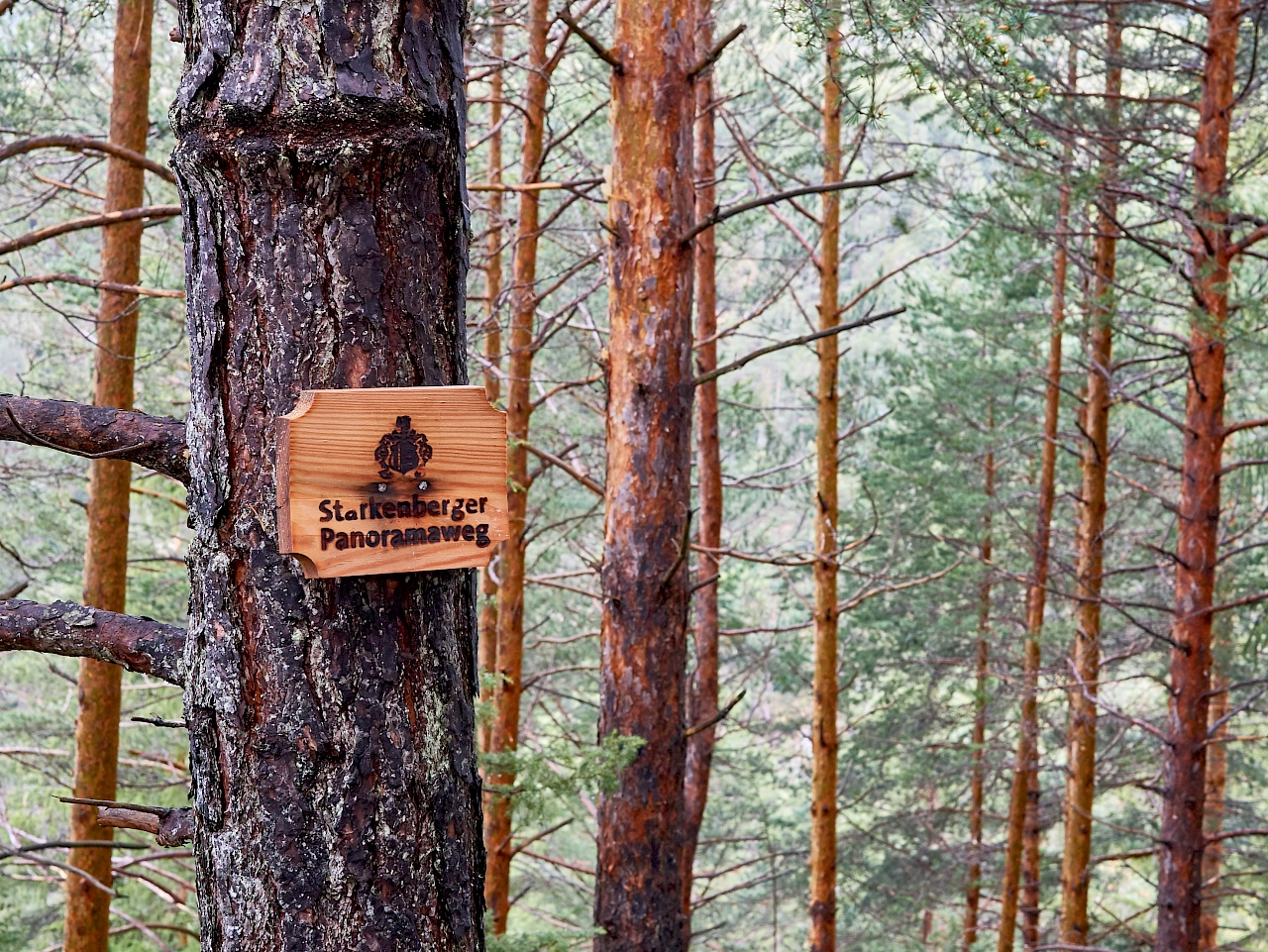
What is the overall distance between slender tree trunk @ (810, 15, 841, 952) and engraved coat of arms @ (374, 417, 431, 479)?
545cm

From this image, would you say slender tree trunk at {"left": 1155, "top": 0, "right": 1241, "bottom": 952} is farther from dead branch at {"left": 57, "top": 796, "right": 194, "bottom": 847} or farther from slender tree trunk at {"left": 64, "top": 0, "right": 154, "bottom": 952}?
dead branch at {"left": 57, "top": 796, "right": 194, "bottom": 847}

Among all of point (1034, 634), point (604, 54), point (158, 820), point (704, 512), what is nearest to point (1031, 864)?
point (1034, 634)

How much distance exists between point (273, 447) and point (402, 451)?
6.5 inches

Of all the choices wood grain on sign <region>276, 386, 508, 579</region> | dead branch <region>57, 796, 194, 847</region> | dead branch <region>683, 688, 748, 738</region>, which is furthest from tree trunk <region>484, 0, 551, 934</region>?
wood grain on sign <region>276, 386, 508, 579</region>

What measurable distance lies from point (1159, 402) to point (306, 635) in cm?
→ 1466

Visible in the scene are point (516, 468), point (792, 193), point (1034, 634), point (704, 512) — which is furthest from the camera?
point (1034, 634)

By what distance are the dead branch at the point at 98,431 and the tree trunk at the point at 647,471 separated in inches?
92.3

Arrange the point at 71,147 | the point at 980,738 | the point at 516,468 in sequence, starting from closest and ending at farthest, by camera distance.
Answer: the point at 71,147 < the point at 516,468 < the point at 980,738

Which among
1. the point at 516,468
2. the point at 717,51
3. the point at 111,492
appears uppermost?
the point at 717,51

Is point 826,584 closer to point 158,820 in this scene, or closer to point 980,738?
point 980,738

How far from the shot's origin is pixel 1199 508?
18.8 ft

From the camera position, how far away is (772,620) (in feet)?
73.7

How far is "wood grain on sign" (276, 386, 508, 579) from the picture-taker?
1.47 m

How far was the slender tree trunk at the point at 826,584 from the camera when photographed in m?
7.08
